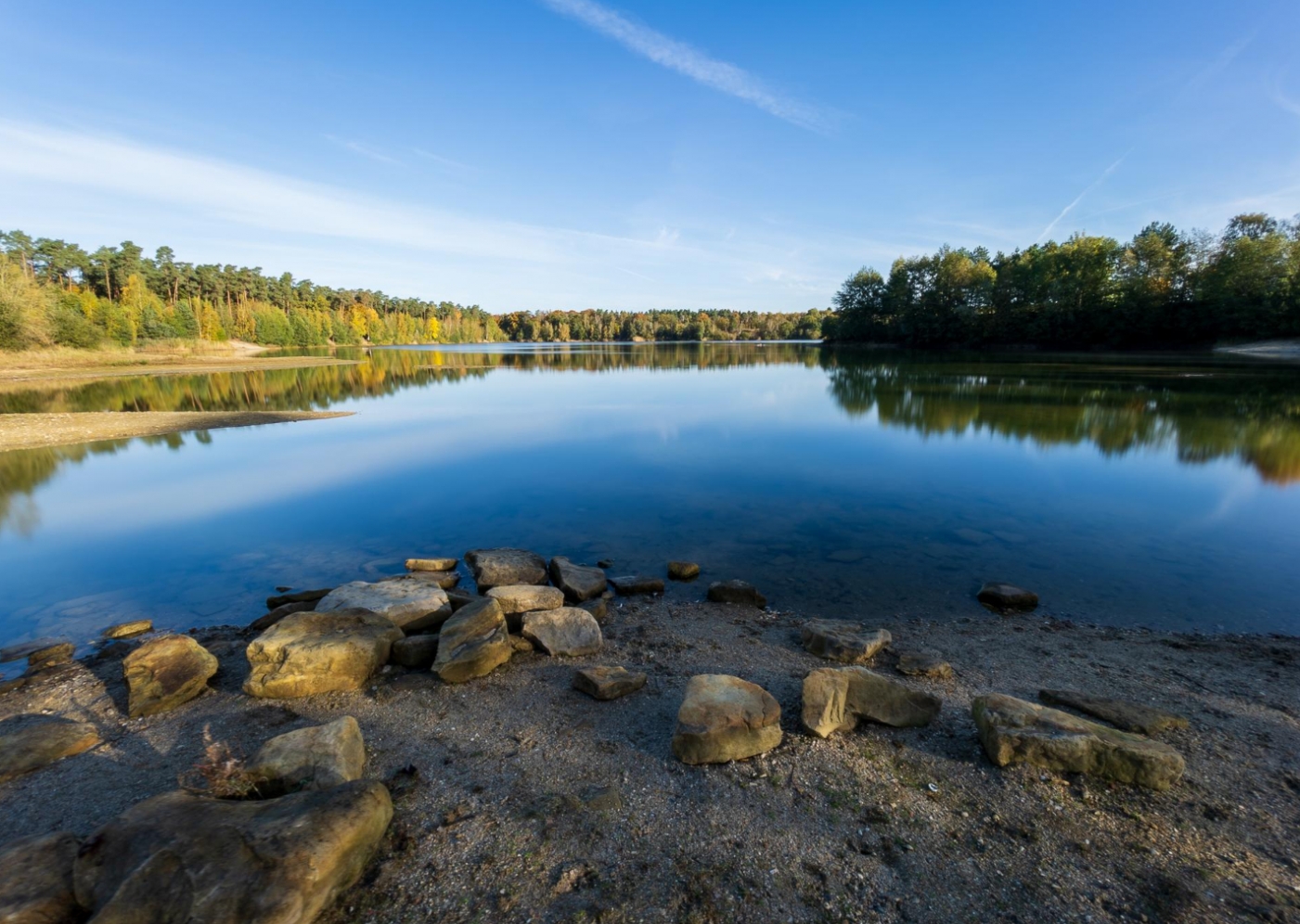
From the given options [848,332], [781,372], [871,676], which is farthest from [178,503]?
[848,332]

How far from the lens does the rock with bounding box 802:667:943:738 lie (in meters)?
5.49

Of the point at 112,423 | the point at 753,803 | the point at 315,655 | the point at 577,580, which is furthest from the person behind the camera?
the point at 112,423

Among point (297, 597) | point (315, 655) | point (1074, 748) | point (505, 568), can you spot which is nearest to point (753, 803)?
point (1074, 748)

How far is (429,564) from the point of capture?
10.6 m

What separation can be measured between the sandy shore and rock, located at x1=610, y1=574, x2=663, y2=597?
26.6 metres

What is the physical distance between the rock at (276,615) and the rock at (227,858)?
488 centimetres

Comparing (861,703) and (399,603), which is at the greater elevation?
(861,703)

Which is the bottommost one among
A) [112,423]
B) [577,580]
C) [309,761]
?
[577,580]

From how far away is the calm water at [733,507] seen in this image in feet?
32.4

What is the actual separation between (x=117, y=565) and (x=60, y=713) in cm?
662

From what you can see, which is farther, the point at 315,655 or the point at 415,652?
the point at 415,652

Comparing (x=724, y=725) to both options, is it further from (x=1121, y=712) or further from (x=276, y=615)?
(x=276, y=615)

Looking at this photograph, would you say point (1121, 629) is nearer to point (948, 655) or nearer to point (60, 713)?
point (948, 655)

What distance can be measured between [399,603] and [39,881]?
4637 millimetres
